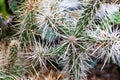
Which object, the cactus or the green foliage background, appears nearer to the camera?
the cactus

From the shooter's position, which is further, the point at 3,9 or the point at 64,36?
the point at 3,9

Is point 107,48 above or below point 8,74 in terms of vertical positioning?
above

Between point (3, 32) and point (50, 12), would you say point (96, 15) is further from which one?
point (3, 32)

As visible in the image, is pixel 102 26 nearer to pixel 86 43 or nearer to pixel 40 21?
pixel 86 43

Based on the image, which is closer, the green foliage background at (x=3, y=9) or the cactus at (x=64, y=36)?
the cactus at (x=64, y=36)

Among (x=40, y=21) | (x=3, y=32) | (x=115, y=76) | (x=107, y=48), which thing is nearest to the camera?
(x=107, y=48)

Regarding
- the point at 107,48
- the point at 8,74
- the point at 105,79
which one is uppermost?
the point at 107,48

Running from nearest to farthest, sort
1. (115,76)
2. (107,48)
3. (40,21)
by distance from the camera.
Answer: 1. (107,48)
2. (40,21)
3. (115,76)

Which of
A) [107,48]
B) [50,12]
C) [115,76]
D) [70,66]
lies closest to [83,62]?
[70,66]

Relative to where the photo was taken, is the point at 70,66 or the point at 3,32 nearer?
the point at 70,66
